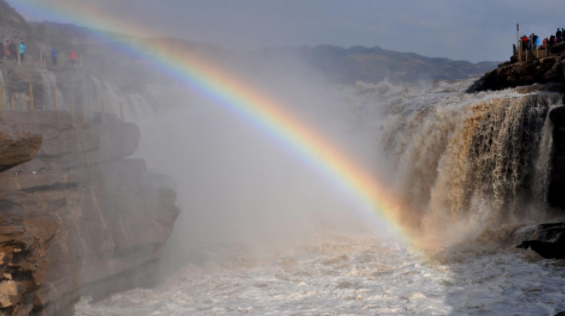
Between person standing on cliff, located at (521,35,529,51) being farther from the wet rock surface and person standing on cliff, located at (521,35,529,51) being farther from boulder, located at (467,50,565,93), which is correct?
the wet rock surface

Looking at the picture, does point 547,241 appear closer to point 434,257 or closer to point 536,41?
point 434,257

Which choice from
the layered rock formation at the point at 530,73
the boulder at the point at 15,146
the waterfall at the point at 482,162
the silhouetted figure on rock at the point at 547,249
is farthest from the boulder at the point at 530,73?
the boulder at the point at 15,146

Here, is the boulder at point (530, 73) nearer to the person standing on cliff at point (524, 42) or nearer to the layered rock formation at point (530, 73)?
the layered rock formation at point (530, 73)

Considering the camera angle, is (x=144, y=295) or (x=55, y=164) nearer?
(x=55, y=164)

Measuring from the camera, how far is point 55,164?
1022 centimetres

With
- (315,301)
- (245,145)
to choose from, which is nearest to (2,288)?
(315,301)

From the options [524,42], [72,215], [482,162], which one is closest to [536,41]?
[524,42]

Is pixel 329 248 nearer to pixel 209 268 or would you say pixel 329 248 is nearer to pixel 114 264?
pixel 209 268

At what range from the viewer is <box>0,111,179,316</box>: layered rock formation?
7.89 meters

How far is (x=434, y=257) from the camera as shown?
11508mm

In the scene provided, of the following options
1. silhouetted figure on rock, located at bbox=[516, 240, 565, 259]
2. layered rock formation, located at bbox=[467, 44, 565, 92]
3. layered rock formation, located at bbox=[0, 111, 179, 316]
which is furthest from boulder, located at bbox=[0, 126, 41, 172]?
layered rock formation, located at bbox=[467, 44, 565, 92]

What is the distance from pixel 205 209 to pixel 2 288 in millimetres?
11653

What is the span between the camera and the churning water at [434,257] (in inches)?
350

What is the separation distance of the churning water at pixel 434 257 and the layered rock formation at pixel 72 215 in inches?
32.9
